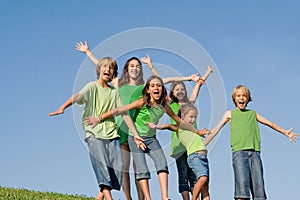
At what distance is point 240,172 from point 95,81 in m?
3.00

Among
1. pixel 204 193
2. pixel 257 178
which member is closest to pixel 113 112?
pixel 204 193

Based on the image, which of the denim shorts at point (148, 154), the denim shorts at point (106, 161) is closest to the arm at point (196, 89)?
the denim shorts at point (148, 154)

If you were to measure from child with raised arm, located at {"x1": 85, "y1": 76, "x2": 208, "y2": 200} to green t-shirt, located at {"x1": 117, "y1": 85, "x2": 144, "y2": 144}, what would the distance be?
0.10 m

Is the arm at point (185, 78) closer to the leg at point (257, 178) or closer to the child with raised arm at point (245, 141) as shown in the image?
the child with raised arm at point (245, 141)

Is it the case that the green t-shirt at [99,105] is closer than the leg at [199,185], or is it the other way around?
the green t-shirt at [99,105]

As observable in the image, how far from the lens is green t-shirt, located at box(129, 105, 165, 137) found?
342 inches

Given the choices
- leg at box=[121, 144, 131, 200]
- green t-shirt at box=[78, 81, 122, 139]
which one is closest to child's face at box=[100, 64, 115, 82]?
green t-shirt at box=[78, 81, 122, 139]

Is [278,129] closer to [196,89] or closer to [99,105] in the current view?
[196,89]

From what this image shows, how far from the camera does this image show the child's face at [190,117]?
9211mm

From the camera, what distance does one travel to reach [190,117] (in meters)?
9.24

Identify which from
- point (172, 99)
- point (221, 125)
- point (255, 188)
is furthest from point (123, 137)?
point (255, 188)

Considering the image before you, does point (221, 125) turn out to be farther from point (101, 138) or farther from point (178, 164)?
point (101, 138)

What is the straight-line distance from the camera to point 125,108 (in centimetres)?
857

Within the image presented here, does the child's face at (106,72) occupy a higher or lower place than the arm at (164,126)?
higher
